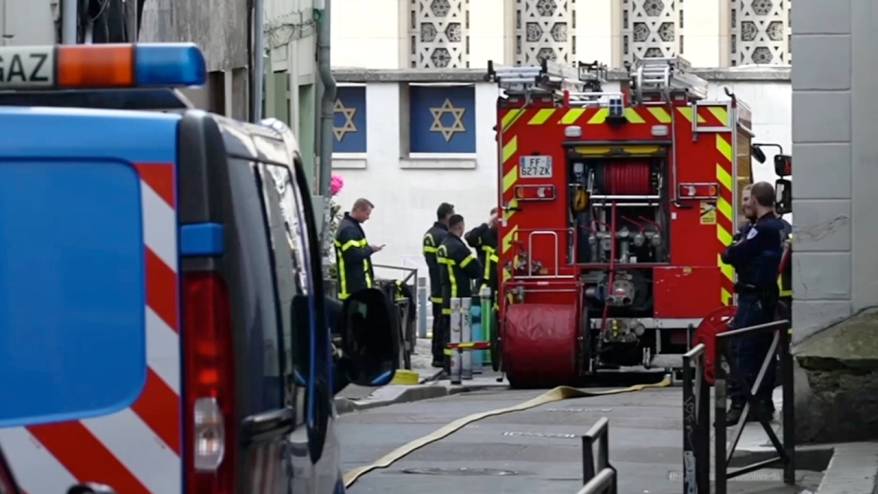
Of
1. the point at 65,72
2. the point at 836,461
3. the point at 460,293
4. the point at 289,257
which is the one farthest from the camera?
the point at 460,293

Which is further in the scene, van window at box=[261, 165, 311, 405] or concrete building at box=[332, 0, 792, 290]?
concrete building at box=[332, 0, 792, 290]

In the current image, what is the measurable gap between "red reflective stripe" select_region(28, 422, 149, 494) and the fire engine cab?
1509 centimetres

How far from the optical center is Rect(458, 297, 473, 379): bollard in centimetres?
2008

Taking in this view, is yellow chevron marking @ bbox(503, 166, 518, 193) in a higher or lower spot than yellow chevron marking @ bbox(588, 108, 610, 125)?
lower

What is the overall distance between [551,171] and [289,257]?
14.7 m

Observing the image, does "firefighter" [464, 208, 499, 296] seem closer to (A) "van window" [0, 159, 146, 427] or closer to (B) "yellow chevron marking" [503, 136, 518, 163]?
(B) "yellow chevron marking" [503, 136, 518, 163]

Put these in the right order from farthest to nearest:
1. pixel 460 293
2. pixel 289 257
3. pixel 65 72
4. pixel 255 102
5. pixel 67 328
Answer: pixel 460 293, pixel 255 102, pixel 289 257, pixel 65 72, pixel 67 328

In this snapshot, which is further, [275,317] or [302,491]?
[302,491]

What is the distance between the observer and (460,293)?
21469mm

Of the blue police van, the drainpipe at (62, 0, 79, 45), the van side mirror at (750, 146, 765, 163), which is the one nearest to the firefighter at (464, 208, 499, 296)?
the van side mirror at (750, 146, 765, 163)

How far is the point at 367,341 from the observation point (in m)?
5.93

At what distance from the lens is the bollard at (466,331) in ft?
65.9

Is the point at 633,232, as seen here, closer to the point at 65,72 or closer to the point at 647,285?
the point at 647,285

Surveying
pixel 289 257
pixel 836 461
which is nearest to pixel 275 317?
pixel 289 257
